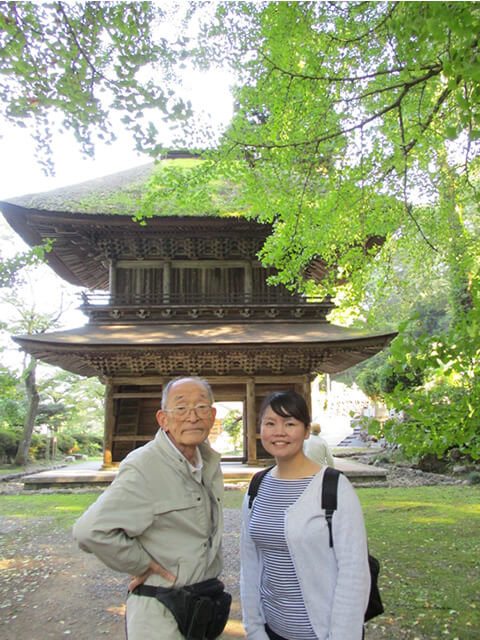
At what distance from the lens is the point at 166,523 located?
1849 mm

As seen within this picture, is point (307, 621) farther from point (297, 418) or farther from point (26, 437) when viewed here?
point (26, 437)

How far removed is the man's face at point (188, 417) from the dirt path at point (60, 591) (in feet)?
8.10

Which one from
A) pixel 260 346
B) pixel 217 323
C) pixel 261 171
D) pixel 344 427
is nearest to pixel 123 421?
pixel 217 323

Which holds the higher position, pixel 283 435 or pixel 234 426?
pixel 283 435

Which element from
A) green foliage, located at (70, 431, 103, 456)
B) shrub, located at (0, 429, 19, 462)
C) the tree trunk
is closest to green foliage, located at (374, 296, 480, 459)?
the tree trunk

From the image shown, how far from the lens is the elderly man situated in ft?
Answer: 5.56

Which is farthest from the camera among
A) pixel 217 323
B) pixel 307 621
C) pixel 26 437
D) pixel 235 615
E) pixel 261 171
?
pixel 26 437

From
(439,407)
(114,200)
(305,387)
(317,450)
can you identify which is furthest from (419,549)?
(114,200)

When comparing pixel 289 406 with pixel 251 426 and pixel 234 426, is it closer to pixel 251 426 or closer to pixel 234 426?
pixel 251 426

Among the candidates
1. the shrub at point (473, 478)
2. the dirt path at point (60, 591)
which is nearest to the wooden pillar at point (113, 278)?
the dirt path at point (60, 591)

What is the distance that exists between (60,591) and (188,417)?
12.8ft

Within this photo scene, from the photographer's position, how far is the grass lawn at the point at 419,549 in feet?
11.8

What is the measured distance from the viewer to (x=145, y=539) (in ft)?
5.99

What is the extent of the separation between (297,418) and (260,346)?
8756mm
